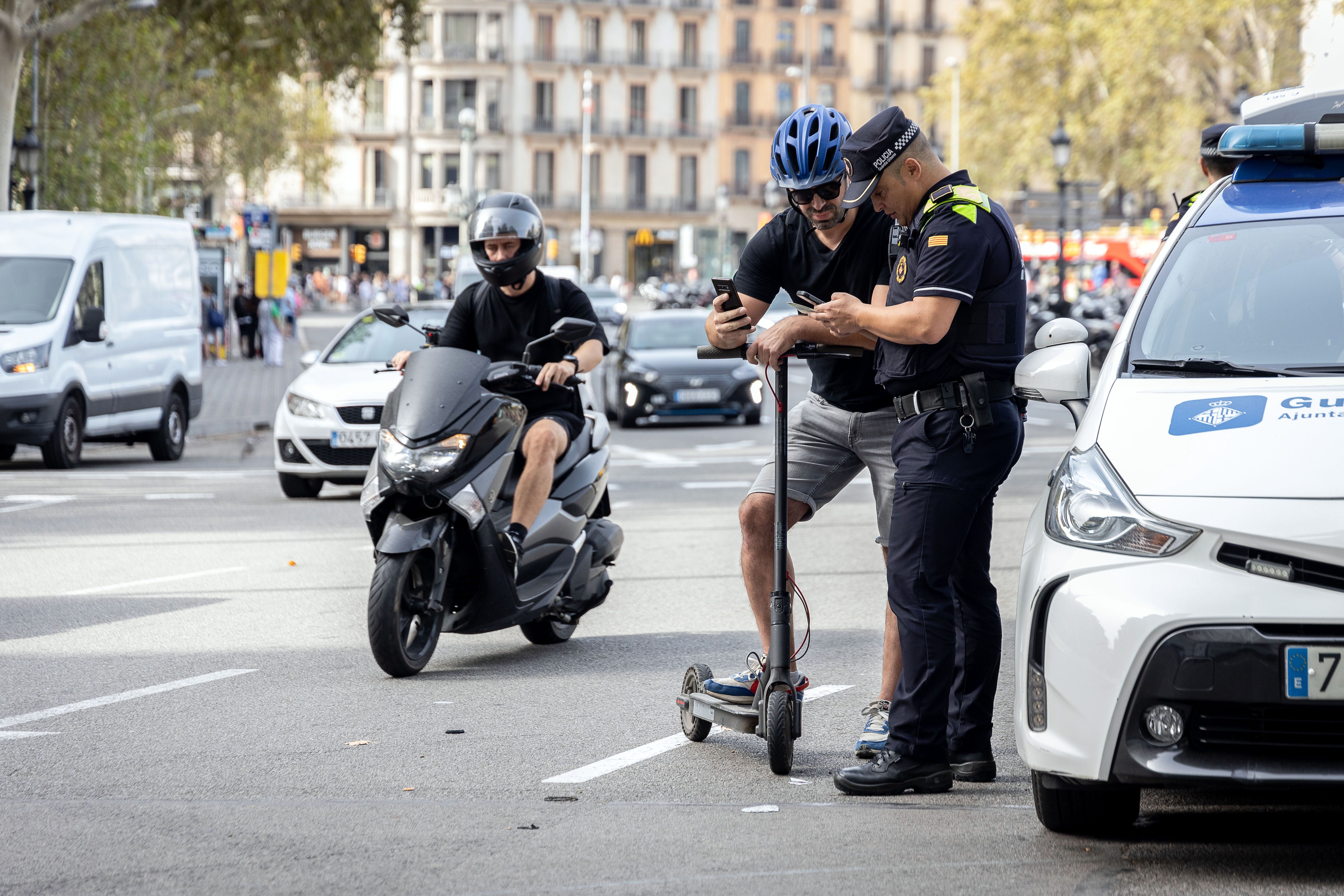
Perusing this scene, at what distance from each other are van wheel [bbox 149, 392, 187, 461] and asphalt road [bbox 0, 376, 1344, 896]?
788cm

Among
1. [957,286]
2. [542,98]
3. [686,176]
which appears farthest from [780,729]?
[686,176]

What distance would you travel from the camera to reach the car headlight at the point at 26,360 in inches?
630

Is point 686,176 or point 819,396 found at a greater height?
point 686,176

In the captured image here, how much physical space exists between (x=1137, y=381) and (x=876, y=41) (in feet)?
337

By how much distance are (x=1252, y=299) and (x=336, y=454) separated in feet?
32.5

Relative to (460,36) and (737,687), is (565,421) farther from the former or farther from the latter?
(460,36)

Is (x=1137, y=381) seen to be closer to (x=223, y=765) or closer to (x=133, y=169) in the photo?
(x=223, y=765)

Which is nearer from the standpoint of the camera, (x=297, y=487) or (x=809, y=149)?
(x=809, y=149)

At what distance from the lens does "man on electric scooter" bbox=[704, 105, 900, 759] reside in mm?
5293

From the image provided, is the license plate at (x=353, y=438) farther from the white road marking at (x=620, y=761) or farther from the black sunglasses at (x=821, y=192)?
the black sunglasses at (x=821, y=192)

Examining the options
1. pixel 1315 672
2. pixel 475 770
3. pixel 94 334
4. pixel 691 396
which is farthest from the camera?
pixel 691 396

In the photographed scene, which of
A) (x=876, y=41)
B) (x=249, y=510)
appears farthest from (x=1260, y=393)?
(x=876, y=41)

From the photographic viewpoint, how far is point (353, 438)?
13.7 m

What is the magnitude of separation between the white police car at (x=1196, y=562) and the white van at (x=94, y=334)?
43.3ft
